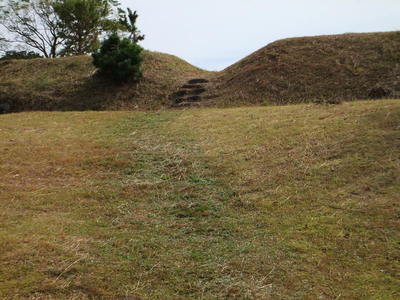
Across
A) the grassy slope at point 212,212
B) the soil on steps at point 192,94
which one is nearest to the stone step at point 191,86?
the soil on steps at point 192,94

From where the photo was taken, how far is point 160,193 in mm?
6598

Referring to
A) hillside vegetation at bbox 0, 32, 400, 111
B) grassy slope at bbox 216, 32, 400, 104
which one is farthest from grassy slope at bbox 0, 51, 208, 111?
grassy slope at bbox 216, 32, 400, 104

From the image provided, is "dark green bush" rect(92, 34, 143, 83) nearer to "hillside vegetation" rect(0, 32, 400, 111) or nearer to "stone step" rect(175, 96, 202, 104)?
"hillside vegetation" rect(0, 32, 400, 111)

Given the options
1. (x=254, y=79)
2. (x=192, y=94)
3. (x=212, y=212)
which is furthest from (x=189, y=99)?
(x=212, y=212)

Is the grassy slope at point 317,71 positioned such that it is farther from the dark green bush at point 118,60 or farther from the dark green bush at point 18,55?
the dark green bush at point 18,55

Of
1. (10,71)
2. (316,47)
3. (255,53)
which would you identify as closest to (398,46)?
(316,47)

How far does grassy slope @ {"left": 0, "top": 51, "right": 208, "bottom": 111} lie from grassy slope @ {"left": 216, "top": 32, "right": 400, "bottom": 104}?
2.60 meters

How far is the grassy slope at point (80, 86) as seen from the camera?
654 inches

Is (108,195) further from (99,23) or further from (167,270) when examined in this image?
(99,23)

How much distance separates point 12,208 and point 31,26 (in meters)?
25.1

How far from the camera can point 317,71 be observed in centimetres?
1530

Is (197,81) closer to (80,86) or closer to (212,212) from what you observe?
(80,86)

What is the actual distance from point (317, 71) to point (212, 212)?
36.6 feet

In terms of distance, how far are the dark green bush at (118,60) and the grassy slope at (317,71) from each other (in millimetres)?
3888
